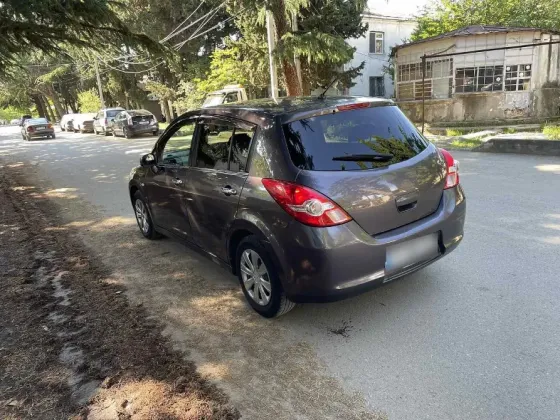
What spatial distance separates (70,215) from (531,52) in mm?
20260

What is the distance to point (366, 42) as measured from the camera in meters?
31.0

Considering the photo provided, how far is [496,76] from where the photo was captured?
19719mm

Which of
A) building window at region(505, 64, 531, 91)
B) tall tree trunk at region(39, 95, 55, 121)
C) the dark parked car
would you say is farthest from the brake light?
tall tree trunk at region(39, 95, 55, 121)

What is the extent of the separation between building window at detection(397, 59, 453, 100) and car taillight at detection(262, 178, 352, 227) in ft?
65.7

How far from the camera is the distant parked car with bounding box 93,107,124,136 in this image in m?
27.5

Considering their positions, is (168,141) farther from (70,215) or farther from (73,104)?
(73,104)

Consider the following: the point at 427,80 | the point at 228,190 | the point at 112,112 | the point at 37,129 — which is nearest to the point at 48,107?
the point at 37,129

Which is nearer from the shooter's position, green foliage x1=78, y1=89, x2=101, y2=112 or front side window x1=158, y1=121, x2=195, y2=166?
front side window x1=158, y1=121, x2=195, y2=166

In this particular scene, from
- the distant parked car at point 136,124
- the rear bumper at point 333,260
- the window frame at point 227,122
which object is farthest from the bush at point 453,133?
the distant parked car at point 136,124

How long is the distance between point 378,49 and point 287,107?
31380 mm

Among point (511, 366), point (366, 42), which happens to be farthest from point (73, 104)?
point (511, 366)

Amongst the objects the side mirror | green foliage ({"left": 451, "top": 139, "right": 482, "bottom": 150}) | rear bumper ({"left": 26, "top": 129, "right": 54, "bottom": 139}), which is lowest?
green foliage ({"left": 451, "top": 139, "right": 482, "bottom": 150})

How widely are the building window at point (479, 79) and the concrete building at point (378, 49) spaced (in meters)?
10.9

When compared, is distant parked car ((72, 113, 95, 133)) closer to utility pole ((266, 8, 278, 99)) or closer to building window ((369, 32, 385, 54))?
utility pole ((266, 8, 278, 99))
